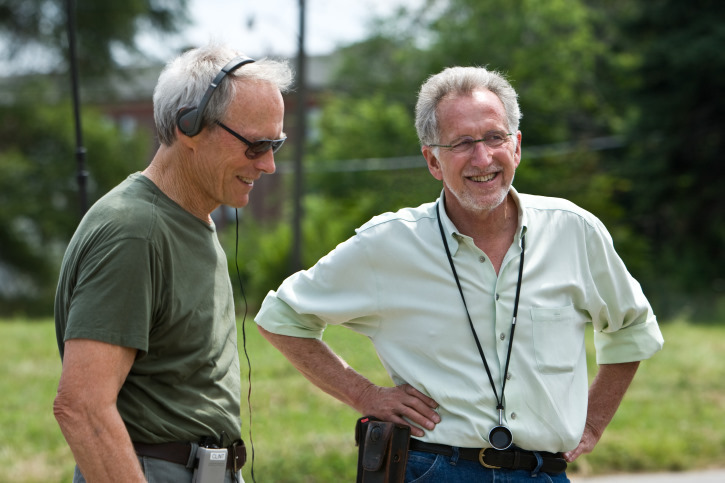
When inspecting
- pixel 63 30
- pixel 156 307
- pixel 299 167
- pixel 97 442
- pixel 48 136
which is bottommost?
pixel 48 136

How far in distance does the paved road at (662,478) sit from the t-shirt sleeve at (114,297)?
511 cm

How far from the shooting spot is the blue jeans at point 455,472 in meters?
2.81

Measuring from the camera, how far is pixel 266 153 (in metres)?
2.64

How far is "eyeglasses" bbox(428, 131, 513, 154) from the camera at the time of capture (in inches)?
117

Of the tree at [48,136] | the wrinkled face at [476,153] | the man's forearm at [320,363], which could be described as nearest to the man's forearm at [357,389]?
the man's forearm at [320,363]

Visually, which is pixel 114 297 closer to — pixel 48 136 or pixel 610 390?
pixel 610 390

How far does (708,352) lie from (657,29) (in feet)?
57.7

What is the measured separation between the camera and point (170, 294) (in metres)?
2.42

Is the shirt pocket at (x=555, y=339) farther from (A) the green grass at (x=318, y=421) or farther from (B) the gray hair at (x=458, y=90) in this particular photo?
(A) the green grass at (x=318, y=421)

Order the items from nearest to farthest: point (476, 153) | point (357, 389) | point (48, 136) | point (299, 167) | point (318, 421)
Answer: point (476, 153)
point (357, 389)
point (318, 421)
point (299, 167)
point (48, 136)

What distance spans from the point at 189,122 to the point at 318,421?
5528mm

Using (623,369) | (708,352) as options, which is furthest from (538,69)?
(623,369)

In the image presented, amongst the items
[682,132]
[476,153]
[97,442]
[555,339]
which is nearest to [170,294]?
[97,442]

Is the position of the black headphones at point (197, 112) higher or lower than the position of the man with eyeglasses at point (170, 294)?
higher
